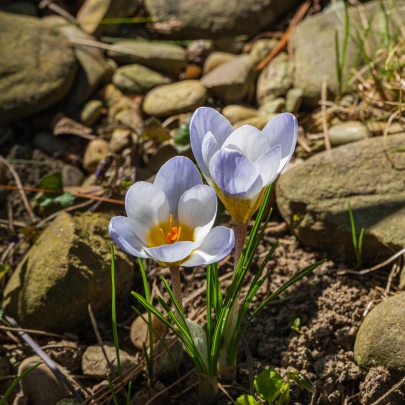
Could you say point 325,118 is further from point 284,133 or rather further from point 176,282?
point 176,282

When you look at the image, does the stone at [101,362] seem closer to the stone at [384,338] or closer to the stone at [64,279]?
the stone at [64,279]

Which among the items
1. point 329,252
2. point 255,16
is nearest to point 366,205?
point 329,252

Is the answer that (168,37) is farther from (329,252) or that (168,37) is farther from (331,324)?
(331,324)

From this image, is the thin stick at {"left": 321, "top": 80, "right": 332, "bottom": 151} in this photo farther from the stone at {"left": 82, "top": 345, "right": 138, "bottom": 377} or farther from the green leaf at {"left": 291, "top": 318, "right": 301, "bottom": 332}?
the stone at {"left": 82, "top": 345, "right": 138, "bottom": 377}

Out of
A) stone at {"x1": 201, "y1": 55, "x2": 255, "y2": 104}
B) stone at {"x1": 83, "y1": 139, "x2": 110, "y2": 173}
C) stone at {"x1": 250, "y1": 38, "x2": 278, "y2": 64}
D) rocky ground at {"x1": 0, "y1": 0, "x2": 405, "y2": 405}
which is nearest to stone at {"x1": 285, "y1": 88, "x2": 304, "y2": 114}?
rocky ground at {"x1": 0, "y1": 0, "x2": 405, "y2": 405}

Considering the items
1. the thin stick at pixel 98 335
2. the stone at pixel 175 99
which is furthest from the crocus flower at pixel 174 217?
the stone at pixel 175 99

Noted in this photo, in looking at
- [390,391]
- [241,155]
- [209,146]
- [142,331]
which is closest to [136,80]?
[142,331]
